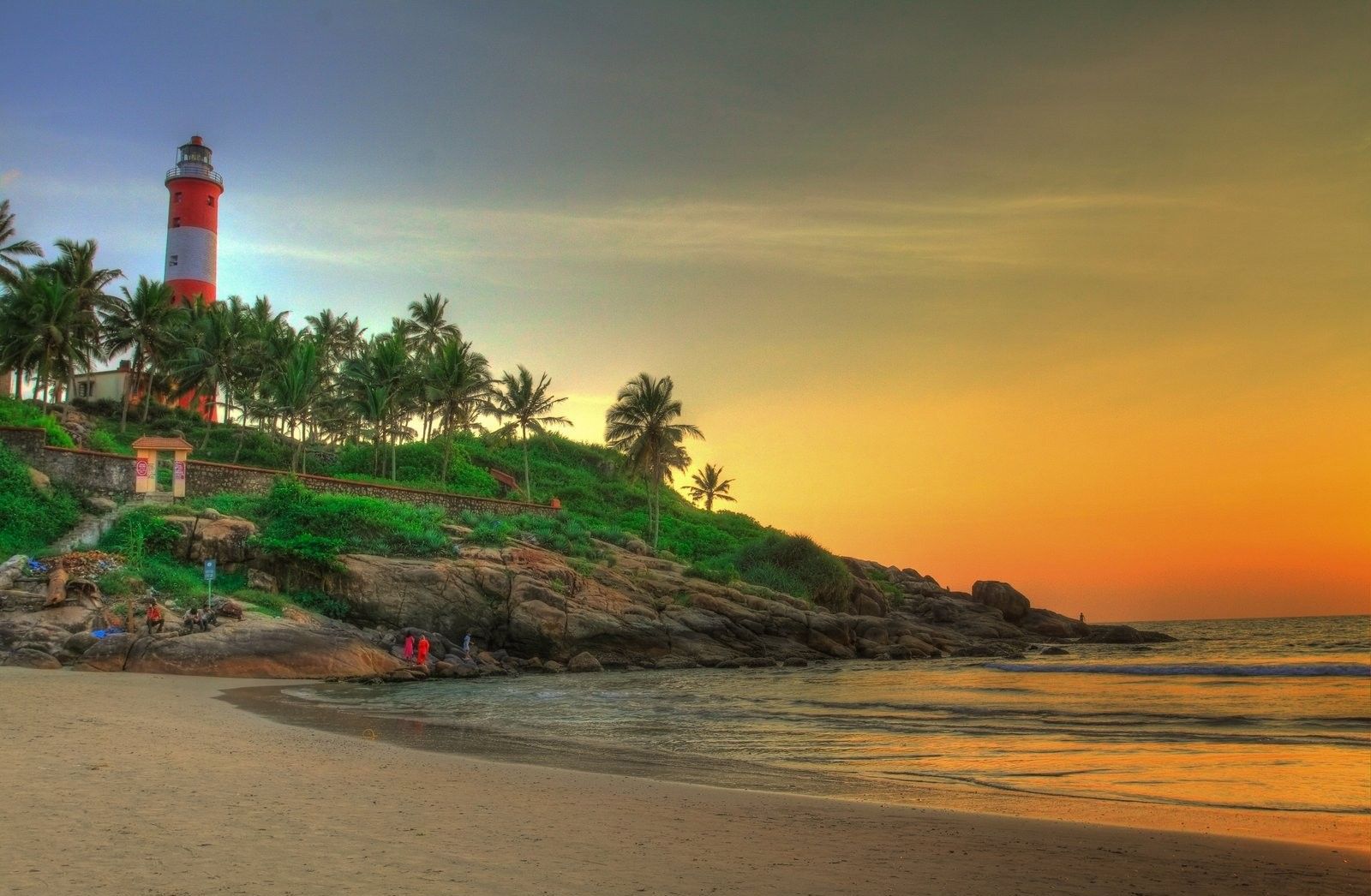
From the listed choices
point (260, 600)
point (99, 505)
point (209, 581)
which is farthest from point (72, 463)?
point (209, 581)

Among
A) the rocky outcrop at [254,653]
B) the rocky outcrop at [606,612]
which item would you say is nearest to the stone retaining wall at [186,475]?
the rocky outcrop at [606,612]

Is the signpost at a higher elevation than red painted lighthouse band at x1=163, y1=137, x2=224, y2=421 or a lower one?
lower

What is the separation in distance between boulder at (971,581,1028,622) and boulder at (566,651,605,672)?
3959cm

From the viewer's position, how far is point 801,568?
5175 cm

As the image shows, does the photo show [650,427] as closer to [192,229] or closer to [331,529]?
[331,529]

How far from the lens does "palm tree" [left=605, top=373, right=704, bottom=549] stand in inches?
2147

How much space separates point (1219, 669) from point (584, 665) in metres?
22.6

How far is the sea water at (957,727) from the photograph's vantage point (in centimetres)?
1155

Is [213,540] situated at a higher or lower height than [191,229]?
lower

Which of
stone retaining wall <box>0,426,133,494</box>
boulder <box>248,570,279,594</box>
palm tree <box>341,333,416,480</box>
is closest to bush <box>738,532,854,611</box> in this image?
palm tree <box>341,333,416,480</box>

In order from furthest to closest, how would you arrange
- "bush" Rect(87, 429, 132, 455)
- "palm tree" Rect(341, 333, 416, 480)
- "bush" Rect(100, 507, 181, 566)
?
"palm tree" Rect(341, 333, 416, 480), "bush" Rect(87, 429, 132, 455), "bush" Rect(100, 507, 181, 566)

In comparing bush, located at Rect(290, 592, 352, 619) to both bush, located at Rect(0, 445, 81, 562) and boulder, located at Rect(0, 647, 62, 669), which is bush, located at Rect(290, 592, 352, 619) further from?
boulder, located at Rect(0, 647, 62, 669)

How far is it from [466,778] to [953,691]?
1811cm

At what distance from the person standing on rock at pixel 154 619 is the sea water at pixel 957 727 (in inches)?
216
